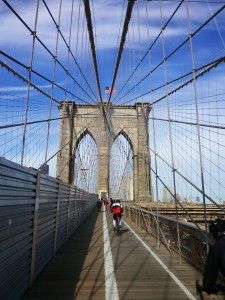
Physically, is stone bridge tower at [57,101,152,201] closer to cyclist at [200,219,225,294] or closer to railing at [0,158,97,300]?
railing at [0,158,97,300]

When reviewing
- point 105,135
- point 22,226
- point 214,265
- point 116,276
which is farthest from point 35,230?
point 105,135

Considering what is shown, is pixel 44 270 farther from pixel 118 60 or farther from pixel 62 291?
pixel 118 60

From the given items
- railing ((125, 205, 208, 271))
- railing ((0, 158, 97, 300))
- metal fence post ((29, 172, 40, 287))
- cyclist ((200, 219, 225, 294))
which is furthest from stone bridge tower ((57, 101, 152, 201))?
cyclist ((200, 219, 225, 294))

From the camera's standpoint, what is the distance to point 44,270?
4340 mm

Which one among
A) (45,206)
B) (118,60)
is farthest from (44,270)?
(118,60)

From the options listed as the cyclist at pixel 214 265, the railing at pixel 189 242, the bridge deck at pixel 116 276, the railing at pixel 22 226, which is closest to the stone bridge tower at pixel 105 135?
the railing at pixel 189 242

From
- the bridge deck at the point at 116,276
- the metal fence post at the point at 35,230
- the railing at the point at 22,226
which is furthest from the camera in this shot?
the metal fence post at the point at 35,230

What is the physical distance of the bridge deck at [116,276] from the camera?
332 centimetres

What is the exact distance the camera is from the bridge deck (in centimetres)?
332

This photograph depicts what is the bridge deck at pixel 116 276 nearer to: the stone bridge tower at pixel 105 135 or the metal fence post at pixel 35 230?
the metal fence post at pixel 35 230

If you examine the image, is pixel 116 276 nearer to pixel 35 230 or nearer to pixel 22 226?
pixel 35 230

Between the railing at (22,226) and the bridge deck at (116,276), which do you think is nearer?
the railing at (22,226)

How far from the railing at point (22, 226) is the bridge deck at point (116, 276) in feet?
0.71

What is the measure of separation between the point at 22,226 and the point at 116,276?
1490 mm
